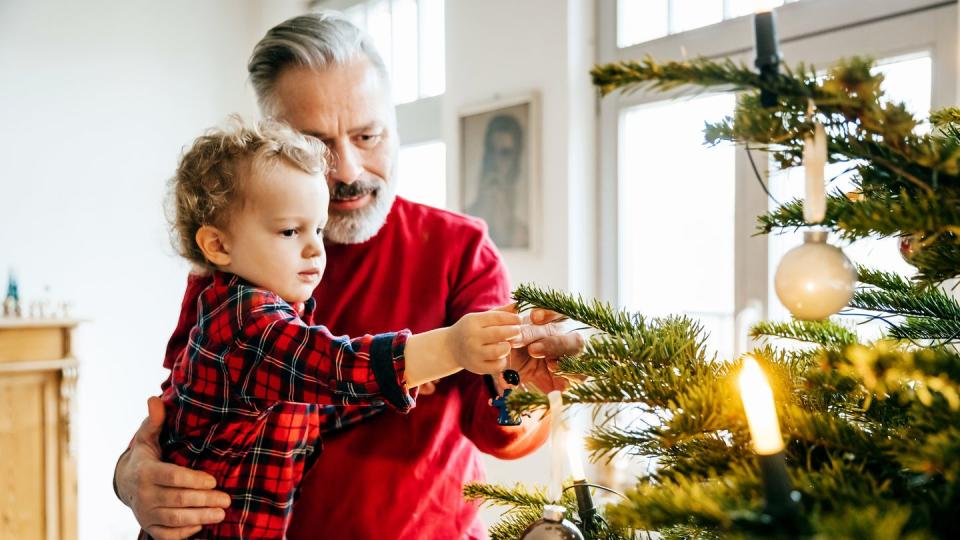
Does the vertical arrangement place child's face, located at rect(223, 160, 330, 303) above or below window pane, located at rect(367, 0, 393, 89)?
below

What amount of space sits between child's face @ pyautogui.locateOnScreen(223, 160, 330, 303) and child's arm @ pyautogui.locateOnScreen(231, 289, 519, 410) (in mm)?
48

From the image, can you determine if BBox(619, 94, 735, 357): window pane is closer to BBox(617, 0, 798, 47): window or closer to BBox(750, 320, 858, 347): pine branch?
BBox(617, 0, 798, 47): window

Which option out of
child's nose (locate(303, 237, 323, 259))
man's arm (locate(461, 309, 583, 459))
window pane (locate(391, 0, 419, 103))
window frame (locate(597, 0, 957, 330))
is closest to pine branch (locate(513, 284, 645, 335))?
man's arm (locate(461, 309, 583, 459))

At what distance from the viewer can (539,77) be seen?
282cm

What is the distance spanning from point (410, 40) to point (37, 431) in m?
2.47

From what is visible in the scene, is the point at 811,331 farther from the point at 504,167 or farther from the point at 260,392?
the point at 504,167

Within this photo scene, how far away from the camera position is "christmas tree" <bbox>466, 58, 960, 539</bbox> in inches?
12.6

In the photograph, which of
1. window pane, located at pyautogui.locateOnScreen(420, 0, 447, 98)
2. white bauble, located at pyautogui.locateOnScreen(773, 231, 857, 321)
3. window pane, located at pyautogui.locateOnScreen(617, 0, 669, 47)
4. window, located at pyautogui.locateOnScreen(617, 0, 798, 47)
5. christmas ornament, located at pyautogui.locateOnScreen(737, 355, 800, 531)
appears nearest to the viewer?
christmas ornament, located at pyautogui.locateOnScreen(737, 355, 800, 531)

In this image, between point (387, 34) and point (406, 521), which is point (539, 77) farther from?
point (406, 521)

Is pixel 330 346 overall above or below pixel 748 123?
below

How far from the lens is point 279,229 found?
3.19 ft

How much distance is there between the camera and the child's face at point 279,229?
970mm

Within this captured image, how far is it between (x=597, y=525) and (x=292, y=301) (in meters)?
0.60

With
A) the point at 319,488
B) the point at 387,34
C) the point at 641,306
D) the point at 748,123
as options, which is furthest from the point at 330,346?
the point at 387,34
